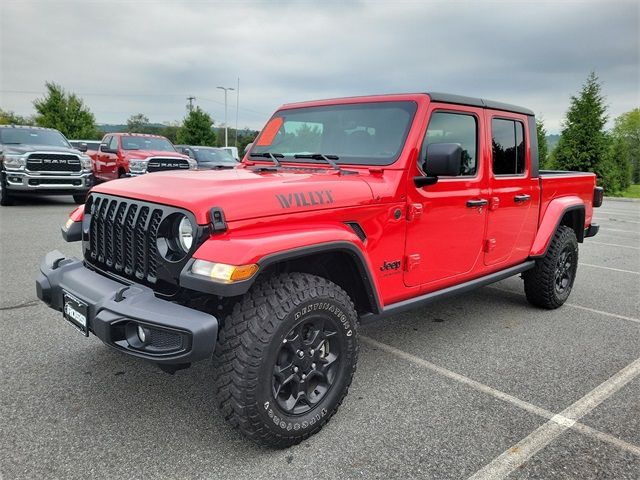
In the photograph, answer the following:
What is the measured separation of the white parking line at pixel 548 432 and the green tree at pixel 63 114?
33.2m

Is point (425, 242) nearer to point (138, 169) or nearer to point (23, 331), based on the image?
point (23, 331)

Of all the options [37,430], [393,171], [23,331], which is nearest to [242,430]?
[37,430]

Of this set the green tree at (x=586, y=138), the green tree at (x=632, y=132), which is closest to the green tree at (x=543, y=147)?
the green tree at (x=586, y=138)

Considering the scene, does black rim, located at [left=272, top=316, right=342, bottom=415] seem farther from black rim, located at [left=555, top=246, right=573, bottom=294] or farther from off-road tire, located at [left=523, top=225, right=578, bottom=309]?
black rim, located at [left=555, top=246, right=573, bottom=294]

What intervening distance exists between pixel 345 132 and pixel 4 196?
1061cm

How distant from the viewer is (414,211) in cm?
309

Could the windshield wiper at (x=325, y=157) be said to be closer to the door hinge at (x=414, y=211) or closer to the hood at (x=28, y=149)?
the door hinge at (x=414, y=211)

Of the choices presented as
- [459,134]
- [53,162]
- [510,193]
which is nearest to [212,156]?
[53,162]

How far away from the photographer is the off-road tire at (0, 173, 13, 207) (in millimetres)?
10812

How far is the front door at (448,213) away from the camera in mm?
3150

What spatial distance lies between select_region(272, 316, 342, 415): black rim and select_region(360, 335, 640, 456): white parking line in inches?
42.8

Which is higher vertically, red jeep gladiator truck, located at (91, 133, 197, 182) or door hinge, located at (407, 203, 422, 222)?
red jeep gladiator truck, located at (91, 133, 197, 182)

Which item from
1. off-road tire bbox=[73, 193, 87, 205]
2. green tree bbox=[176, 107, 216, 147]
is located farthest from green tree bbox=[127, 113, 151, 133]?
off-road tire bbox=[73, 193, 87, 205]

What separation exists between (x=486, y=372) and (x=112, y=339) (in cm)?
246
